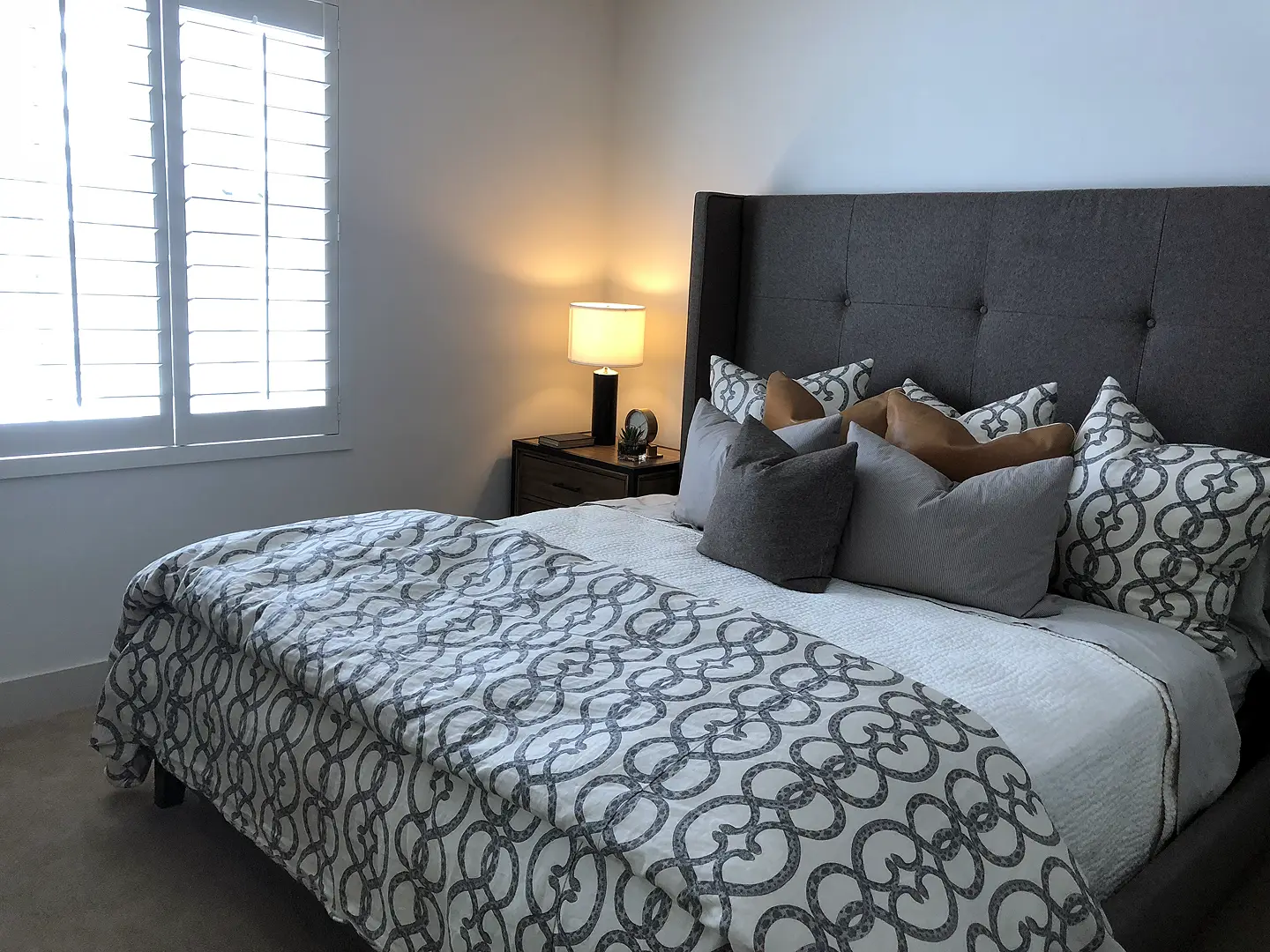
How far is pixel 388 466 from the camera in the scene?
3.40 meters

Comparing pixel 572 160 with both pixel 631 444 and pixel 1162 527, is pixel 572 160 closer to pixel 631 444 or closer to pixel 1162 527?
pixel 631 444

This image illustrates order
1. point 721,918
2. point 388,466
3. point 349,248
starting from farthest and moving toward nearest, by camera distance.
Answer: point 388,466 < point 349,248 < point 721,918

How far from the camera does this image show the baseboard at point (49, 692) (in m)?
2.70

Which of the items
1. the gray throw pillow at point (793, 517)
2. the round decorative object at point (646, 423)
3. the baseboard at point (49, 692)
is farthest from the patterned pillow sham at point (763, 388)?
the baseboard at point (49, 692)

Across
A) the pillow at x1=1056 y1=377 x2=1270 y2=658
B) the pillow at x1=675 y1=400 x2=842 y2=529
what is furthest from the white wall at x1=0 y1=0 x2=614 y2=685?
the pillow at x1=1056 y1=377 x2=1270 y2=658

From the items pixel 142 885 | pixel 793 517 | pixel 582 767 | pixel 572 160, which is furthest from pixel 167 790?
pixel 572 160

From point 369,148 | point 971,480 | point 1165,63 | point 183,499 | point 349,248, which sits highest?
point 1165,63

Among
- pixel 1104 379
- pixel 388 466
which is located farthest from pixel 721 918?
pixel 388 466

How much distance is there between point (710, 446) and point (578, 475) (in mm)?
902

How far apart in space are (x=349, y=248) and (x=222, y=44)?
0.66 meters

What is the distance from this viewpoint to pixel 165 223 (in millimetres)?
2738

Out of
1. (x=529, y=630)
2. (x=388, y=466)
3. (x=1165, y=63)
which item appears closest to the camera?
(x=529, y=630)

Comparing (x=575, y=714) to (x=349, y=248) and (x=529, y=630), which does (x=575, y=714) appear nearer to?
(x=529, y=630)

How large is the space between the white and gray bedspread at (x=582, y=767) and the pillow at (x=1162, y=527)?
84 cm
